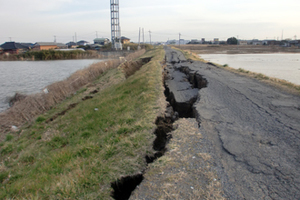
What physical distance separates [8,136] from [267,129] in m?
9.60

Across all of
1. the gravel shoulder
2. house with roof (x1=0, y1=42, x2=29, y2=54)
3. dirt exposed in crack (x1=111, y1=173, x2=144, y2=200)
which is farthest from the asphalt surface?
house with roof (x1=0, y1=42, x2=29, y2=54)

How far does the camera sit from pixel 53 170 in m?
3.99

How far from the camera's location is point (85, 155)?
4.26m

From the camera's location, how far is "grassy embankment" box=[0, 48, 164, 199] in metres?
2.91

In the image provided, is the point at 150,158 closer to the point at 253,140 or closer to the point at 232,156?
the point at 232,156

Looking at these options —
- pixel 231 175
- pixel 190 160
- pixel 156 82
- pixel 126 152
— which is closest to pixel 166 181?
pixel 190 160

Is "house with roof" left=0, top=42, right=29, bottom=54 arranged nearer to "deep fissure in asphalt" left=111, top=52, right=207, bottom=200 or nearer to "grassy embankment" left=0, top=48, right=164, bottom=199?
"grassy embankment" left=0, top=48, right=164, bottom=199

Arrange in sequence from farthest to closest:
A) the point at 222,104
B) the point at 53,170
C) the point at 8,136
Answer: the point at 8,136 → the point at 222,104 → the point at 53,170

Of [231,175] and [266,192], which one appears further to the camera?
[231,175]

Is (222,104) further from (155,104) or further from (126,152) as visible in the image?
(126,152)

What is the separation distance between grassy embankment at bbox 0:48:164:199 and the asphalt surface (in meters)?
1.24

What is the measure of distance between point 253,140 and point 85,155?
11.0 feet

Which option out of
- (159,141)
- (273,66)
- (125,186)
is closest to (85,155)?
(159,141)

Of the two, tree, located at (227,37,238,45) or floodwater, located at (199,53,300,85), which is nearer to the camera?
floodwater, located at (199,53,300,85)
